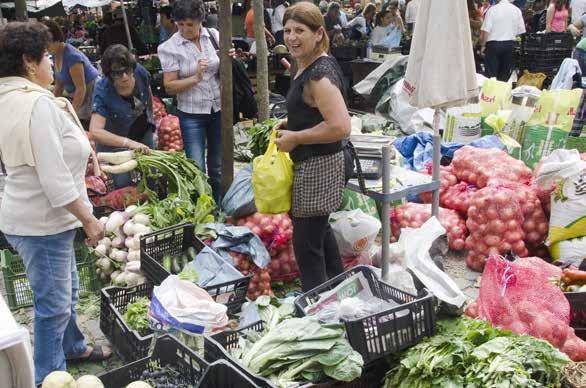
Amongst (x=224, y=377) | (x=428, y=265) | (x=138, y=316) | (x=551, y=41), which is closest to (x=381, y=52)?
(x=551, y=41)

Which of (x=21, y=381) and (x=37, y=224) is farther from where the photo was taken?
(x=37, y=224)

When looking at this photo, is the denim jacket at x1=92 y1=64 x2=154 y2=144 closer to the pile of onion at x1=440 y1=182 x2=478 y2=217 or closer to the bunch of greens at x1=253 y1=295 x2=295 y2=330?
the bunch of greens at x1=253 y1=295 x2=295 y2=330

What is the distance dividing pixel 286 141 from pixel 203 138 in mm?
2192

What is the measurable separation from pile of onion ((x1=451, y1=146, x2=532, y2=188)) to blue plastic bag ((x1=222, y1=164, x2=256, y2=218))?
6.39 feet

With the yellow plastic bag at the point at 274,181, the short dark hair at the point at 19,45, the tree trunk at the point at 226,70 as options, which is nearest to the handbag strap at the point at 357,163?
the yellow plastic bag at the point at 274,181

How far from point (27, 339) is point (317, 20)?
2189 mm

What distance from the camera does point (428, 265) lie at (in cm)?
371

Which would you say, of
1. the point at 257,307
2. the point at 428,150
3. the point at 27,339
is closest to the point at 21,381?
the point at 27,339

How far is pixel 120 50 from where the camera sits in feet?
15.2

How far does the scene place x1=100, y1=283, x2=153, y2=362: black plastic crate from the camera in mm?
3334

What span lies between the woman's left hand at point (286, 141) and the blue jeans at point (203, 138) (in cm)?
203

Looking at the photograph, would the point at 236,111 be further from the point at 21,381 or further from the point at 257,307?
the point at 21,381

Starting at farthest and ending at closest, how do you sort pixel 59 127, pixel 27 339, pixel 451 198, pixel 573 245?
pixel 451 198 → pixel 573 245 → pixel 59 127 → pixel 27 339

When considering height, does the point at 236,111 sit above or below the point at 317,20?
below
